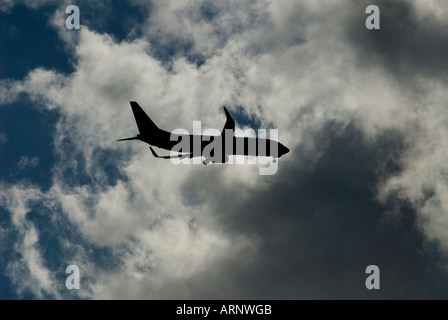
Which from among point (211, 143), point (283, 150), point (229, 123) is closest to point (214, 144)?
point (211, 143)

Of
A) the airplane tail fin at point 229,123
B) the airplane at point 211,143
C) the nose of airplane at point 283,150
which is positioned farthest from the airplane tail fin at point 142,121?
the nose of airplane at point 283,150

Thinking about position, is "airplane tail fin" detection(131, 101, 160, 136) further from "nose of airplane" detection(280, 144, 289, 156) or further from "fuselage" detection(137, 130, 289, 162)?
"nose of airplane" detection(280, 144, 289, 156)

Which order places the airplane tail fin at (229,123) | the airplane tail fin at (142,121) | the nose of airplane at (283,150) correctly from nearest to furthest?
the airplane tail fin at (229,123)
the airplane tail fin at (142,121)
the nose of airplane at (283,150)

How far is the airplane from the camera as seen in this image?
4254 inches

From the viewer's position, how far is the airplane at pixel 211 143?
108062 mm

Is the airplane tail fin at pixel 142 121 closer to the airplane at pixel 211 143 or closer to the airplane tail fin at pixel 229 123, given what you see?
the airplane at pixel 211 143

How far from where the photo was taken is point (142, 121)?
386 ft

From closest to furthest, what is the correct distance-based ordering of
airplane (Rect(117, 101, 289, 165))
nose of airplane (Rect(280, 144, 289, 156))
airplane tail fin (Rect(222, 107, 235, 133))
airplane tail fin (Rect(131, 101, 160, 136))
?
airplane tail fin (Rect(222, 107, 235, 133)) → airplane (Rect(117, 101, 289, 165)) → airplane tail fin (Rect(131, 101, 160, 136)) → nose of airplane (Rect(280, 144, 289, 156))

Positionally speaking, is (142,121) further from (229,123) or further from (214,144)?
(229,123)

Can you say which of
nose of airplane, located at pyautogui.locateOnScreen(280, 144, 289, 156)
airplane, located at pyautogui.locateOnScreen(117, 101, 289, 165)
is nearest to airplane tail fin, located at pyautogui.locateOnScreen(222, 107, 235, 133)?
airplane, located at pyautogui.locateOnScreen(117, 101, 289, 165)
